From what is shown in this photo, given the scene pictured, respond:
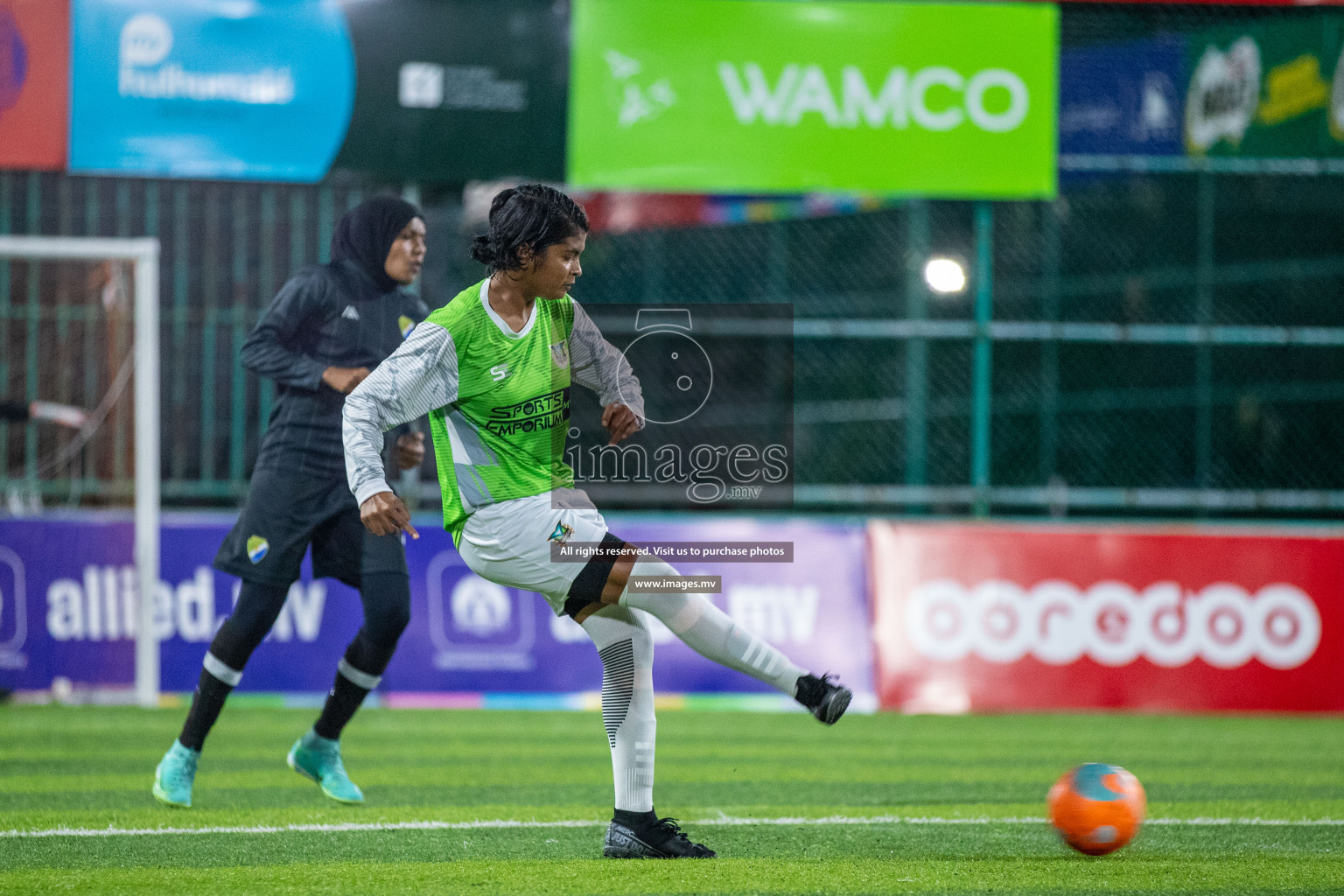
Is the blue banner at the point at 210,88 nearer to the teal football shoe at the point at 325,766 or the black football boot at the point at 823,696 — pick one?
the teal football shoe at the point at 325,766

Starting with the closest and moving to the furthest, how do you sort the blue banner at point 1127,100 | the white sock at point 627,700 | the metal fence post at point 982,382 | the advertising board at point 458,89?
the white sock at point 627,700
the advertising board at point 458,89
the metal fence post at point 982,382
the blue banner at point 1127,100

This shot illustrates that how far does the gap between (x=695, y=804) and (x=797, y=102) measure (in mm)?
5743

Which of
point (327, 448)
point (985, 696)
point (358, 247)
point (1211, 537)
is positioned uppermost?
point (358, 247)

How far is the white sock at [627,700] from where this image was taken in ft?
15.5

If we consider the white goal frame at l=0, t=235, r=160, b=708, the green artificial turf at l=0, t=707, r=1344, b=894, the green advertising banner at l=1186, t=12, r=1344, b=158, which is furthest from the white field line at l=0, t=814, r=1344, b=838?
the green advertising banner at l=1186, t=12, r=1344, b=158

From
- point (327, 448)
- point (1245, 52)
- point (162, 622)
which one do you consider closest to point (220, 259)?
point (162, 622)

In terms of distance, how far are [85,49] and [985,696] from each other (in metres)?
6.82

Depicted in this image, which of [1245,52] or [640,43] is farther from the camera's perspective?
[1245,52]

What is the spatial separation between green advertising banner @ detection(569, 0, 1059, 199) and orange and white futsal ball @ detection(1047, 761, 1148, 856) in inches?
248

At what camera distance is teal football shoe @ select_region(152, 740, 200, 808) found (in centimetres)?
576

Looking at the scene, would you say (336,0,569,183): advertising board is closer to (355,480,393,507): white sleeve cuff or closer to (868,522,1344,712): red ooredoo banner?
(868,522,1344,712): red ooredoo banner

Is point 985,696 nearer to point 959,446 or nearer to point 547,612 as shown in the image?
point 547,612

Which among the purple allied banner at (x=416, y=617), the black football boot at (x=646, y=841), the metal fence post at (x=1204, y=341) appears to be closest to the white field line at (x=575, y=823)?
the black football boot at (x=646, y=841)

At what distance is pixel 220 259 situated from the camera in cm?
1255
